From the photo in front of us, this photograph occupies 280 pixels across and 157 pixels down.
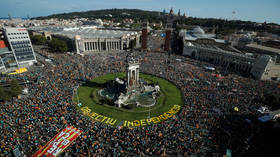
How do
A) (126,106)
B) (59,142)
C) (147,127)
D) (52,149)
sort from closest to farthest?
(52,149) < (59,142) < (147,127) < (126,106)

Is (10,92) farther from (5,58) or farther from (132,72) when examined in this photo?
(132,72)

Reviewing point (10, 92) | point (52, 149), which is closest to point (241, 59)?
point (52, 149)

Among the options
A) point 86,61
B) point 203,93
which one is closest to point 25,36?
point 86,61

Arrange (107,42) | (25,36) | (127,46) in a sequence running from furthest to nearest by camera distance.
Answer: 1. (127,46)
2. (107,42)
3. (25,36)

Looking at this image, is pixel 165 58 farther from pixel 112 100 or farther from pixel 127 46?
pixel 112 100

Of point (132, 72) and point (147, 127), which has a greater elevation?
point (132, 72)

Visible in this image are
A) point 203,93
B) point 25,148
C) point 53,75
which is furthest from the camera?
point 53,75
